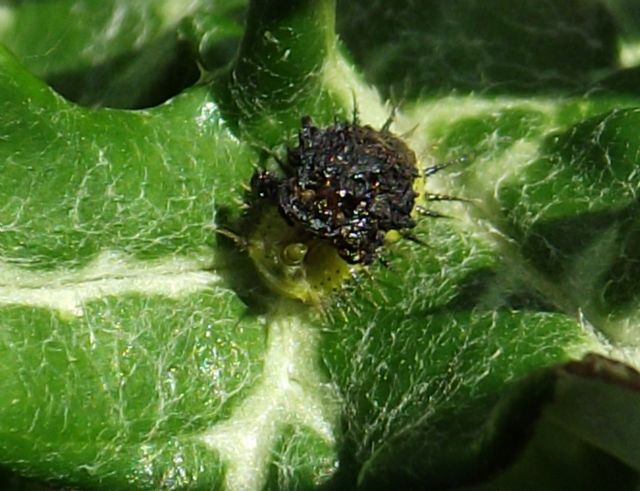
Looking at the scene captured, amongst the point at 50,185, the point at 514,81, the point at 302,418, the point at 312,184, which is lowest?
the point at 302,418

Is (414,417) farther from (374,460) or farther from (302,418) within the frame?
(302,418)

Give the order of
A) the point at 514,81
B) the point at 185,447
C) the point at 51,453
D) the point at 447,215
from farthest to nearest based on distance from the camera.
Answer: the point at 514,81, the point at 447,215, the point at 185,447, the point at 51,453

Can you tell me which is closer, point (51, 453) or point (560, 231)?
point (51, 453)

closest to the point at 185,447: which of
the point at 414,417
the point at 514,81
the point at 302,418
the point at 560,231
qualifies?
the point at 302,418

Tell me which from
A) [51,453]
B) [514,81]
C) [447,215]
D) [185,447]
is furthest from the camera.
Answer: [514,81]

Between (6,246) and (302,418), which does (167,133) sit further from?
(302,418)

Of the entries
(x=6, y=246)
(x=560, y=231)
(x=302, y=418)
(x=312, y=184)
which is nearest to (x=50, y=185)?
(x=6, y=246)

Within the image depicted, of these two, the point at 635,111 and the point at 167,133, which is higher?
the point at 167,133
